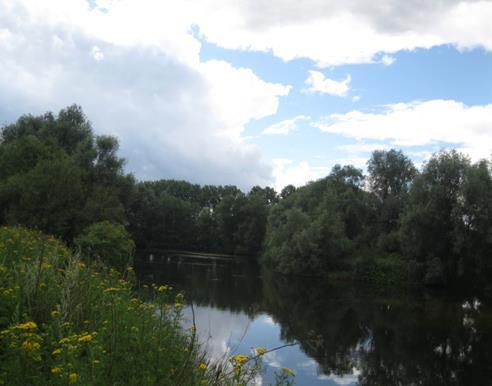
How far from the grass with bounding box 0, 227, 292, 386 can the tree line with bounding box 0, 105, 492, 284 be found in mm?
7646

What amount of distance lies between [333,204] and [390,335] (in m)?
30.8

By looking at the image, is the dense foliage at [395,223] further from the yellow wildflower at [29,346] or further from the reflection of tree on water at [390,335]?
the yellow wildflower at [29,346]

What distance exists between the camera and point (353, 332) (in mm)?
19703

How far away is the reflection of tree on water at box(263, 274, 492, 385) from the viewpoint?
1454 centimetres

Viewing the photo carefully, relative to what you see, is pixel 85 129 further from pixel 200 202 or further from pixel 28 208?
pixel 200 202

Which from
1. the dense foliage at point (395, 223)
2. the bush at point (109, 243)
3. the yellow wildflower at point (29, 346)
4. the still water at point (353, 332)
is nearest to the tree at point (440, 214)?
the dense foliage at point (395, 223)

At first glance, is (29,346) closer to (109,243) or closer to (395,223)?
(109,243)

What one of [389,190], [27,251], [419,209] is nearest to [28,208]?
[27,251]

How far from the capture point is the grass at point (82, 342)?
3.27 metres

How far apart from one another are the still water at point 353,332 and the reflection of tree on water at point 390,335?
0.03m

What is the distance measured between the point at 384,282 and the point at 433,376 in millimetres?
27303

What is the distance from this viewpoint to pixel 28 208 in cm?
2494

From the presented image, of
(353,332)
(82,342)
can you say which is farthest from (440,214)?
(82,342)

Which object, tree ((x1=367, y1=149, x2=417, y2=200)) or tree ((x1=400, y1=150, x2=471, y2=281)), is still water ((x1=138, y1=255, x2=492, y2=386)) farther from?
tree ((x1=367, y1=149, x2=417, y2=200))
